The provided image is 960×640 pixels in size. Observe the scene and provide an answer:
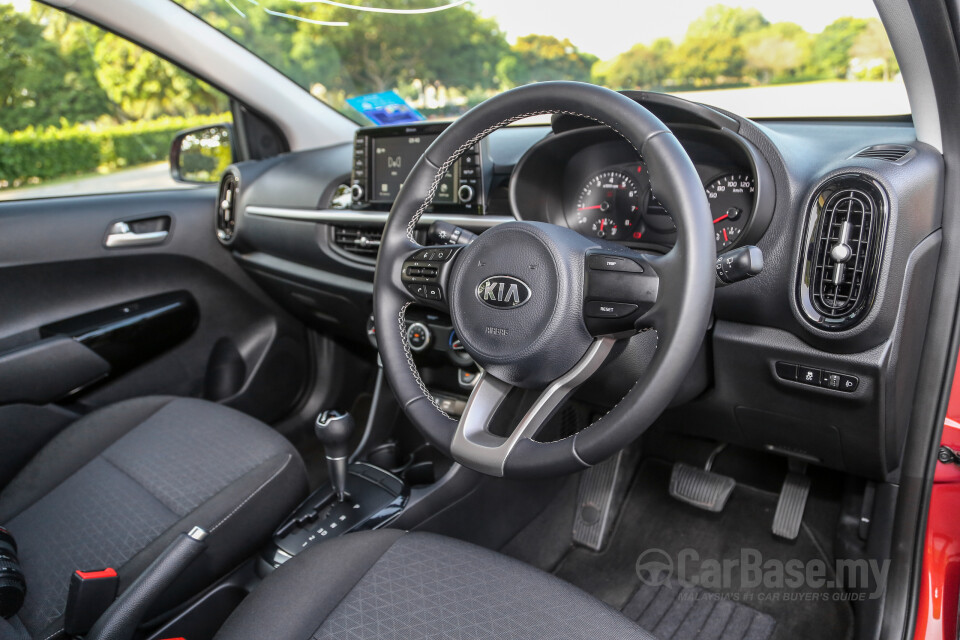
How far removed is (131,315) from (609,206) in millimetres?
1527

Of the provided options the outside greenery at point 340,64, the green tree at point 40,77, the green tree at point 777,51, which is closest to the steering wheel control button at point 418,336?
the outside greenery at point 340,64

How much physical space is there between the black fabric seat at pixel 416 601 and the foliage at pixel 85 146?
1.86 meters

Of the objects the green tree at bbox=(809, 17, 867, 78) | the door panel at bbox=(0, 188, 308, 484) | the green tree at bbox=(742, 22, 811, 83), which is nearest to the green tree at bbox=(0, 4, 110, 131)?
the door panel at bbox=(0, 188, 308, 484)

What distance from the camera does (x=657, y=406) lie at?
984mm

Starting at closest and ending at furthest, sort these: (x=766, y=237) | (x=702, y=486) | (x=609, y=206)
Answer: (x=766, y=237) → (x=609, y=206) → (x=702, y=486)

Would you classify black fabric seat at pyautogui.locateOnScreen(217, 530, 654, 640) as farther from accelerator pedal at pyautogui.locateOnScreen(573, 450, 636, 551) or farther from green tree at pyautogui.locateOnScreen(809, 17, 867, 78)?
green tree at pyautogui.locateOnScreen(809, 17, 867, 78)

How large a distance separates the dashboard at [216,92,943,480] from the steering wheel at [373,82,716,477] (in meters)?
0.09

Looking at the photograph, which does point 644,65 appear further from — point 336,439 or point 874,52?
point 336,439

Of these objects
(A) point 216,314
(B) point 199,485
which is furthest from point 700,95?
(A) point 216,314

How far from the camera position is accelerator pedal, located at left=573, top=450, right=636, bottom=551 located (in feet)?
6.84

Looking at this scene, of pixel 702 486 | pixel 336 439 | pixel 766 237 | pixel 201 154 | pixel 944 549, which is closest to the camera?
pixel 766 237

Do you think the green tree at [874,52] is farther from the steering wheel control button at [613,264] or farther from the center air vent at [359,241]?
the center air vent at [359,241]

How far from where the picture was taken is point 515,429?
110cm

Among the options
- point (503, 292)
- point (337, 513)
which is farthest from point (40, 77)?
point (503, 292)
